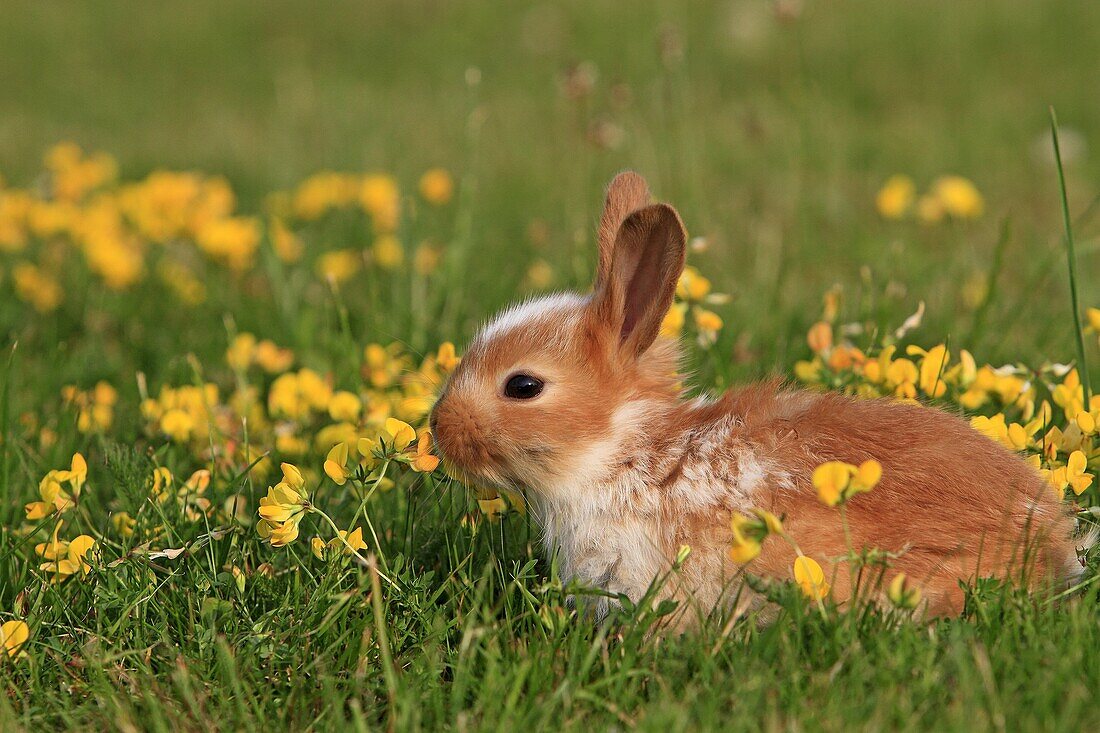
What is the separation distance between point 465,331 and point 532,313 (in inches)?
60.0

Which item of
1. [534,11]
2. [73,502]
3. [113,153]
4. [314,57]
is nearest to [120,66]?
[314,57]

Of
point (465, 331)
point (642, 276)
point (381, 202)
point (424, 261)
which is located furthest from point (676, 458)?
point (381, 202)

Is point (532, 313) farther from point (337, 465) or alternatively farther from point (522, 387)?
point (337, 465)

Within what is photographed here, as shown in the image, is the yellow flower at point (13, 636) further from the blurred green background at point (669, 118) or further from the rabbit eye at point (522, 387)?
the blurred green background at point (669, 118)

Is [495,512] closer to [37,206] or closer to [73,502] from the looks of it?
[73,502]

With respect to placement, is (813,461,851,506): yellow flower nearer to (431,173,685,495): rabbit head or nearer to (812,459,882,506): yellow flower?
(812,459,882,506): yellow flower

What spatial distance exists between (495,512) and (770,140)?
530 centimetres

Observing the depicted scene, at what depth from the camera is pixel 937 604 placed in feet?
9.34

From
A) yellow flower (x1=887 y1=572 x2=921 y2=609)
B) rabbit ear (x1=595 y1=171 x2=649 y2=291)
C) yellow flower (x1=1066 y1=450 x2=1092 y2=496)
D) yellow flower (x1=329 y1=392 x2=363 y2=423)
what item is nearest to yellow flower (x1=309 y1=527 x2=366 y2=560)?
yellow flower (x1=329 y1=392 x2=363 y2=423)

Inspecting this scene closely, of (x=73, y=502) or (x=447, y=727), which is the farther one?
(x=73, y=502)

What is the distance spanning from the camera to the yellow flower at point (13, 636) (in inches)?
113

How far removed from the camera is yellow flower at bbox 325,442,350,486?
3063 mm

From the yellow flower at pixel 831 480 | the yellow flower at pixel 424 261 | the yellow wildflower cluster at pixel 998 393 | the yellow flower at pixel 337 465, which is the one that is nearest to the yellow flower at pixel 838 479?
the yellow flower at pixel 831 480

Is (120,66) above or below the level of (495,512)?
above
